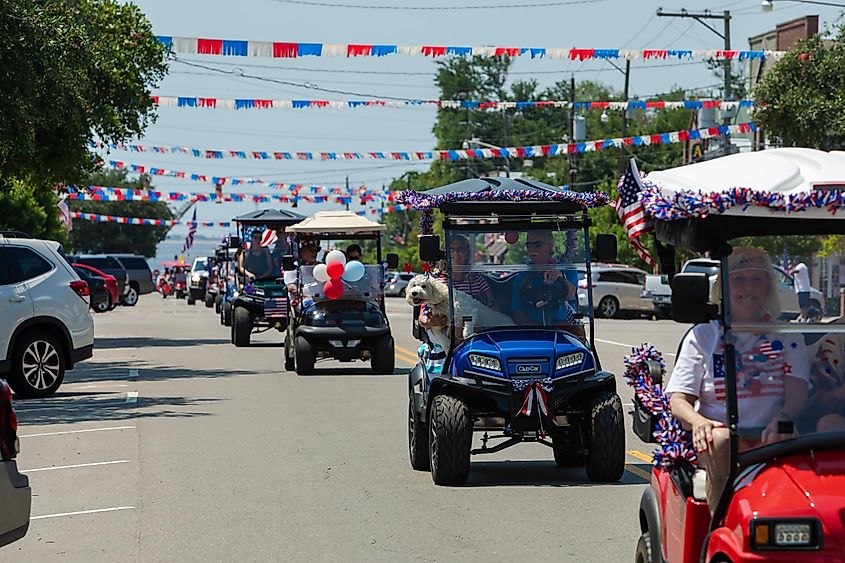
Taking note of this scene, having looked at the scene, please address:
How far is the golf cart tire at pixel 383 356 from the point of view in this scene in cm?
2272

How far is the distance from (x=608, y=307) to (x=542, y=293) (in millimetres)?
33915

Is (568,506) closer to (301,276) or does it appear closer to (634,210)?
(634,210)

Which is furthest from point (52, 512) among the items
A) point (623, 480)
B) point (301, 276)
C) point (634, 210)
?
point (301, 276)

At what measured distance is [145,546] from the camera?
29.3 feet

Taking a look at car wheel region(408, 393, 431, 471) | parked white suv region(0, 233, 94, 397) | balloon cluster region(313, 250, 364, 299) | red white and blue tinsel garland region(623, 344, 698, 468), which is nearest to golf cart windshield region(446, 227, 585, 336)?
car wheel region(408, 393, 431, 471)

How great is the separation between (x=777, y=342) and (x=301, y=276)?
18139 mm

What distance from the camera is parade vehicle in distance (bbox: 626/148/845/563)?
5254 mm

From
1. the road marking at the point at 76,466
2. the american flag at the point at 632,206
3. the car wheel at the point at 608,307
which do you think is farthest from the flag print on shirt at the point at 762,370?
the car wheel at the point at 608,307

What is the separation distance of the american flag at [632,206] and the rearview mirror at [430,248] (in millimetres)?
5612

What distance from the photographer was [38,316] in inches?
727

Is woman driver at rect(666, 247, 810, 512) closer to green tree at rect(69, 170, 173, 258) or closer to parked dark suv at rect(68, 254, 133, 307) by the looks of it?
parked dark suv at rect(68, 254, 133, 307)

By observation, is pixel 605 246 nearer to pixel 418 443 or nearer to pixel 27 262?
pixel 418 443

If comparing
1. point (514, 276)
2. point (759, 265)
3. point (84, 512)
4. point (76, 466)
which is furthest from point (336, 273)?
point (759, 265)

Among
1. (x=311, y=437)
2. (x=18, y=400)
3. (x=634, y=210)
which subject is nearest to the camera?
(x=634, y=210)
